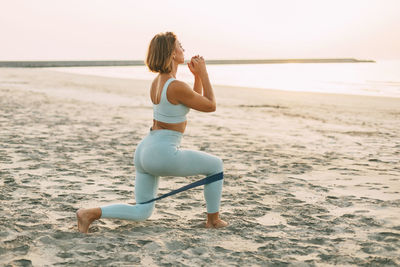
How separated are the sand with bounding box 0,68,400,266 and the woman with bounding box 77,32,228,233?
0.24m

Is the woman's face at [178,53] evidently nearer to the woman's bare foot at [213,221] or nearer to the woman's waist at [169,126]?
the woman's waist at [169,126]

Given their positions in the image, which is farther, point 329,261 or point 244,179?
point 244,179

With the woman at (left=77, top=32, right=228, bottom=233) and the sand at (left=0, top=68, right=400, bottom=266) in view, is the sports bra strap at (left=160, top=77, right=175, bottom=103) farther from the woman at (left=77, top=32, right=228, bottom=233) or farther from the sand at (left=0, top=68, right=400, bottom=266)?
the sand at (left=0, top=68, right=400, bottom=266)

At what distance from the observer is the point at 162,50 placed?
3.49m

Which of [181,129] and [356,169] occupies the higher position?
[181,129]

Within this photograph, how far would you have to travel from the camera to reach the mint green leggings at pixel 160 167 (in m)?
3.59

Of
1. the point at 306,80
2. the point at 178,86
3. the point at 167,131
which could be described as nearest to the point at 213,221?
the point at 167,131

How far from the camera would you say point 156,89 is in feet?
11.8

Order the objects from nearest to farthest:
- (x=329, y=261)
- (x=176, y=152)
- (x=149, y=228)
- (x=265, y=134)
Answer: (x=329, y=261) < (x=176, y=152) < (x=149, y=228) < (x=265, y=134)

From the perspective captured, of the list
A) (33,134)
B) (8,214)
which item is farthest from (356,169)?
(33,134)

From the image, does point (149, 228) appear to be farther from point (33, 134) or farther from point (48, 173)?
point (33, 134)

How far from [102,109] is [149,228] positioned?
9.80 metres

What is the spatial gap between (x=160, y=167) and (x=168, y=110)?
18.1 inches

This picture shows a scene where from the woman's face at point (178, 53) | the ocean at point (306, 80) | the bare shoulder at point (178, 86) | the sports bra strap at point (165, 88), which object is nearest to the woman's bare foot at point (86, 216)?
the sports bra strap at point (165, 88)
